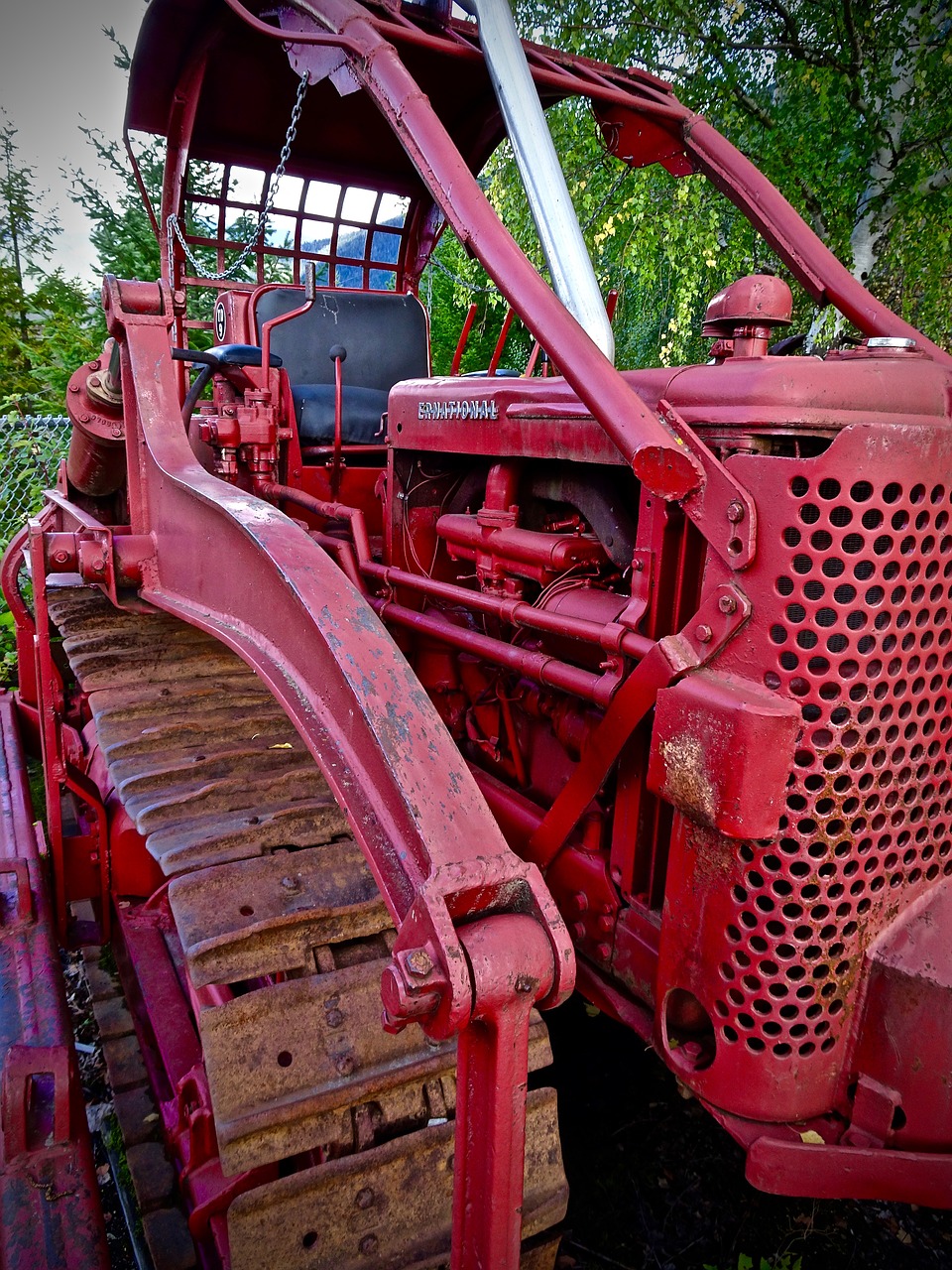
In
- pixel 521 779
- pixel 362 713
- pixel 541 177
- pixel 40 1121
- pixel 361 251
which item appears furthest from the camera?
pixel 361 251

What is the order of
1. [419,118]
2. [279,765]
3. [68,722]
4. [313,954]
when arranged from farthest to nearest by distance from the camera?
[68,722], [279,765], [419,118], [313,954]

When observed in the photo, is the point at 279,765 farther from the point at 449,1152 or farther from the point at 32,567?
the point at 32,567

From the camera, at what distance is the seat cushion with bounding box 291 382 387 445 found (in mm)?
3531

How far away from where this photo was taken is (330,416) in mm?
3547

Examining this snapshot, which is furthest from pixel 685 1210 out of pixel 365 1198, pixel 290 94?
pixel 290 94

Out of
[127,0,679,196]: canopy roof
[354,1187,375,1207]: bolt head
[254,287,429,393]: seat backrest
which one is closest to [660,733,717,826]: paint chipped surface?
[354,1187,375,1207]: bolt head

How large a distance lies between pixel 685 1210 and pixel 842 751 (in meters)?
1.40

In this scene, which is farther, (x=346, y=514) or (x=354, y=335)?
(x=354, y=335)

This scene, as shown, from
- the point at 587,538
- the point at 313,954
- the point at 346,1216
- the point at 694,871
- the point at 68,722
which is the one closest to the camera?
the point at 346,1216

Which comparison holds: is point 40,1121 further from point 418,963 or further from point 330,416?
point 330,416

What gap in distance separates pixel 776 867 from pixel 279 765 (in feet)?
3.98

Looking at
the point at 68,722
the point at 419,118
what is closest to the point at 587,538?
the point at 419,118

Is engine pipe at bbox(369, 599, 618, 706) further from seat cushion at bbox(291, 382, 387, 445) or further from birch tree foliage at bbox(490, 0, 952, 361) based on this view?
birch tree foliage at bbox(490, 0, 952, 361)

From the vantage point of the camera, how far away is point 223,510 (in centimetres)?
194
